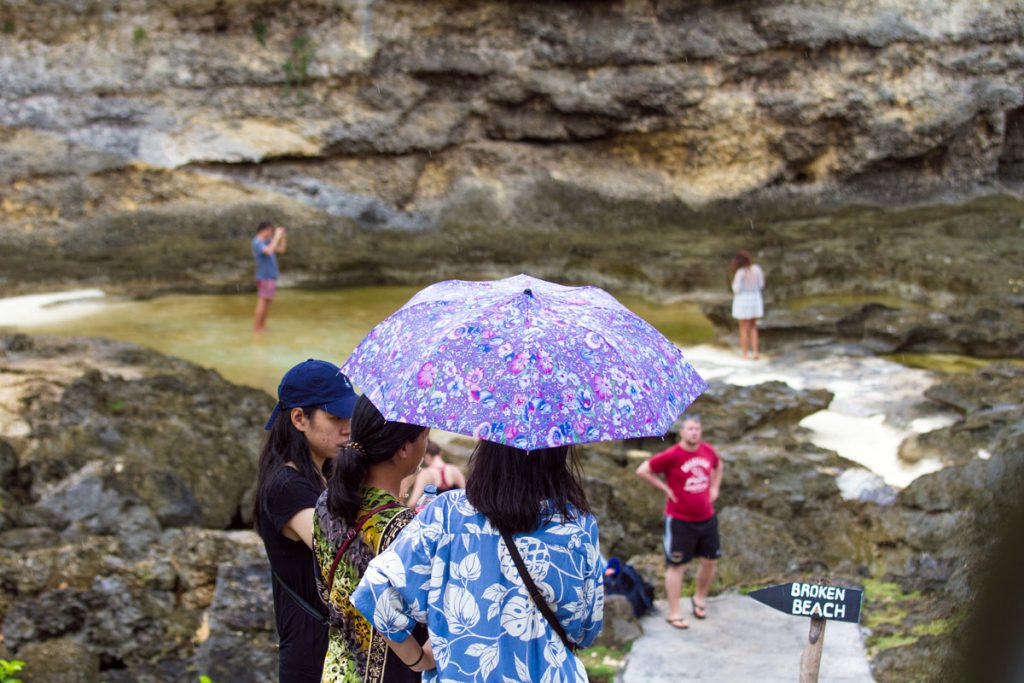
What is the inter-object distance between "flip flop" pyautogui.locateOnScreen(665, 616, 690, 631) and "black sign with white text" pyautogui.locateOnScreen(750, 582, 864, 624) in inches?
89.9

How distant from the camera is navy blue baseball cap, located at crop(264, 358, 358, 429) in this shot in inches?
128

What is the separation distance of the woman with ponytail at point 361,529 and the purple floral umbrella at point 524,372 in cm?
12

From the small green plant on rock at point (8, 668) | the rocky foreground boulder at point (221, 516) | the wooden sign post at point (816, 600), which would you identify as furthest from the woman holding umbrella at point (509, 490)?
the small green plant on rock at point (8, 668)

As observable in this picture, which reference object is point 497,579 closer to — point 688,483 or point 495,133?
point 688,483

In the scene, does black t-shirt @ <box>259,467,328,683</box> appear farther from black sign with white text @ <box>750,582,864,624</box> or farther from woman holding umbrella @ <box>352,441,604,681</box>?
black sign with white text @ <box>750,582,864,624</box>

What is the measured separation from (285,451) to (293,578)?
14.4 inches

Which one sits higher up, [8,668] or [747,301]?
[747,301]

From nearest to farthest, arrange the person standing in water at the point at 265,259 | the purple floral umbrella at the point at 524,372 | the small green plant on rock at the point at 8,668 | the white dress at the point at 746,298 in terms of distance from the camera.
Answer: the purple floral umbrella at the point at 524,372
the small green plant on rock at the point at 8,668
the white dress at the point at 746,298
the person standing in water at the point at 265,259

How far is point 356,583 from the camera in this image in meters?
2.71

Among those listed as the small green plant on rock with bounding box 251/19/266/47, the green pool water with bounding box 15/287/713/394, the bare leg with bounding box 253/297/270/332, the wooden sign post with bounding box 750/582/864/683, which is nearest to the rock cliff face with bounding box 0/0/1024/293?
the small green plant on rock with bounding box 251/19/266/47

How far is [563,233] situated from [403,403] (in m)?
14.5

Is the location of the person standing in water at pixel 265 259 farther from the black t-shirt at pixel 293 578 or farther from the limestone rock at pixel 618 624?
the black t-shirt at pixel 293 578

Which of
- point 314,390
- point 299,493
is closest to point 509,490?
point 299,493

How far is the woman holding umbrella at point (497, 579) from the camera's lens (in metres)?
2.48
